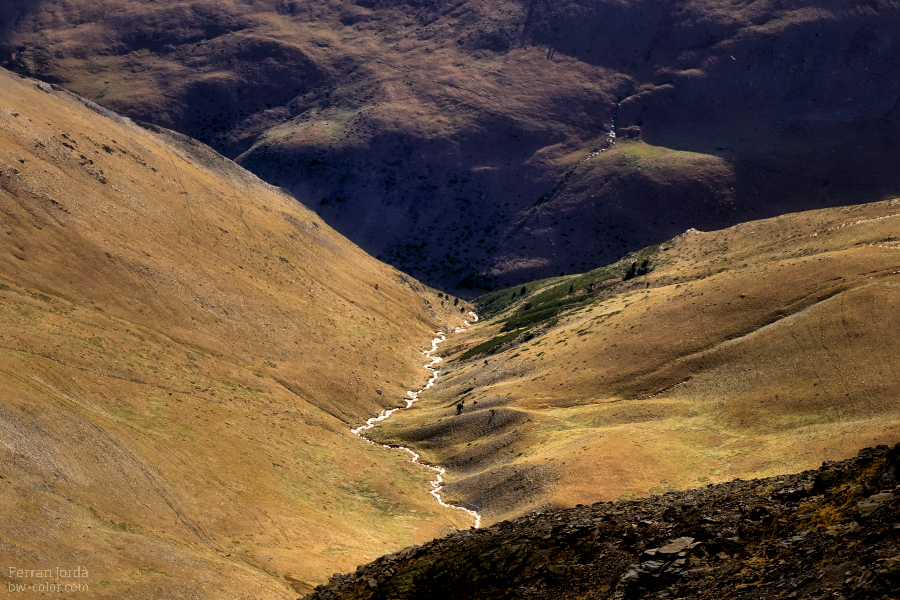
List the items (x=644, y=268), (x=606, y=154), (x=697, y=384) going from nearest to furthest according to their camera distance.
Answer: (x=697, y=384) < (x=644, y=268) < (x=606, y=154)

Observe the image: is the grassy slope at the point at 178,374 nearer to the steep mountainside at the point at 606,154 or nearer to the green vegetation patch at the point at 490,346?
the green vegetation patch at the point at 490,346

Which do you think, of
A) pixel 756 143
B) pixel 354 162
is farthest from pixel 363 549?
pixel 756 143

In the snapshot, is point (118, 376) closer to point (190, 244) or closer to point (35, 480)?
point (35, 480)

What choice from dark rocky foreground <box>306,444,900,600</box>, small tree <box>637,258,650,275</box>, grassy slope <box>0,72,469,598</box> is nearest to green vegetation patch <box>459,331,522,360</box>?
grassy slope <box>0,72,469,598</box>

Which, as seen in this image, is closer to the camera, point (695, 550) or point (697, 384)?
point (695, 550)

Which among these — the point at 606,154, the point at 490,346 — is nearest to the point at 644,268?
the point at 490,346

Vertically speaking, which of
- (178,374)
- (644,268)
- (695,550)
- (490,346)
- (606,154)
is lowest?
(695,550)

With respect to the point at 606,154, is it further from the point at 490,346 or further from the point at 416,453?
the point at 416,453
